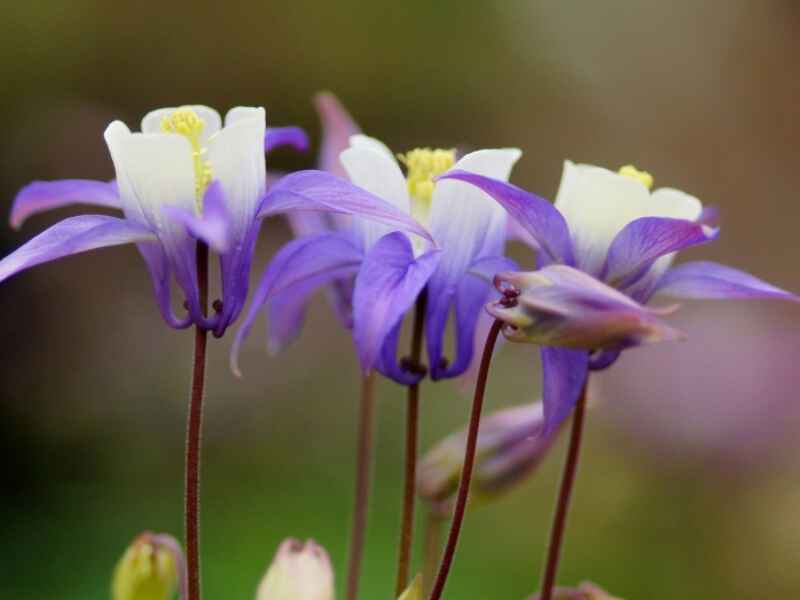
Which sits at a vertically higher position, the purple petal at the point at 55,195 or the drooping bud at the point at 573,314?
the purple petal at the point at 55,195

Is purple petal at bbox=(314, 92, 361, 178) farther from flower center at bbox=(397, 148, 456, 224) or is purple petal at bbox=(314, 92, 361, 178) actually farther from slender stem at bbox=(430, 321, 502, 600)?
slender stem at bbox=(430, 321, 502, 600)

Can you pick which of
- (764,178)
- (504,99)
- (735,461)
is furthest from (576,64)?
(735,461)

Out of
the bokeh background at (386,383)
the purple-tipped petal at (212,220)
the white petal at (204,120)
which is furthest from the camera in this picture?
the bokeh background at (386,383)

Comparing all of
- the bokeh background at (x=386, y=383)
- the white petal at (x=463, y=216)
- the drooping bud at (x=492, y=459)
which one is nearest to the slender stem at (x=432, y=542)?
the drooping bud at (x=492, y=459)

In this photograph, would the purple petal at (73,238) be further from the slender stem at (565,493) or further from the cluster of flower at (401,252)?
the slender stem at (565,493)

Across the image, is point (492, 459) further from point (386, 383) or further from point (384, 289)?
point (386, 383)

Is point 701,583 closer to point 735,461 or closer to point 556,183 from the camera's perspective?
point 735,461
